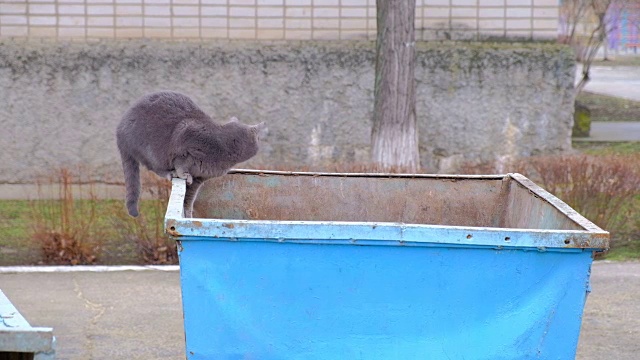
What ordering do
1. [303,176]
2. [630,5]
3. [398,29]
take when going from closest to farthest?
[303,176], [398,29], [630,5]

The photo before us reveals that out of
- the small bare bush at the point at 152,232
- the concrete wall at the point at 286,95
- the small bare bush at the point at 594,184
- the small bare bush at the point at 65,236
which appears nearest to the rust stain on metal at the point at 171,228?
the small bare bush at the point at 152,232

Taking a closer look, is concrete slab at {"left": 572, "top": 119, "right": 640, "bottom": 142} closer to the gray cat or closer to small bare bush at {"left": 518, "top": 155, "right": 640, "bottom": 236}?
small bare bush at {"left": 518, "top": 155, "right": 640, "bottom": 236}

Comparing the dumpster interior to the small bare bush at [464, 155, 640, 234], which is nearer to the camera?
the dumpster interior

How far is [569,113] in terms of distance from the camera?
971cm

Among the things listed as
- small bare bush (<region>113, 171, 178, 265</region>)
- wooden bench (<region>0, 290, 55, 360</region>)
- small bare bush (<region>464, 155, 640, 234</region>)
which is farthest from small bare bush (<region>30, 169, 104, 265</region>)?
wooden bench (<region>0, 290, 55, 360</region>)

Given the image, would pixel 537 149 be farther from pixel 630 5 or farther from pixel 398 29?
pixel 630 5

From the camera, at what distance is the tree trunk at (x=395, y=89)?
8281 millimetres

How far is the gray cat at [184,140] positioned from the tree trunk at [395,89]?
414 cm

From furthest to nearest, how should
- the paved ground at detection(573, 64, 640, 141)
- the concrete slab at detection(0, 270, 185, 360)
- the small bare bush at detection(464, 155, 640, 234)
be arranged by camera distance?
the paved ground at detection(573, 64, 640, 141)
the small bare bush at detection(464, 155, 640, 234)
the concrete slab at detection(0, 270, 185, 360)

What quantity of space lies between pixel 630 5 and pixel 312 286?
20893 millimetres

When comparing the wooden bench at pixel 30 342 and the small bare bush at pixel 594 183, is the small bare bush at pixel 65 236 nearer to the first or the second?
the small bare bush at pixel 594 183

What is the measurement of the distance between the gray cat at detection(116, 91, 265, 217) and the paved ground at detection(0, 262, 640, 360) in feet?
5.97

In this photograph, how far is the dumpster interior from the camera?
14.3ft

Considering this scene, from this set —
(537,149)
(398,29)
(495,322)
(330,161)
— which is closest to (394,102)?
(398,29)
